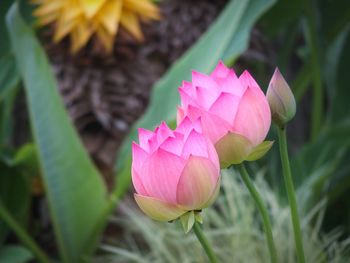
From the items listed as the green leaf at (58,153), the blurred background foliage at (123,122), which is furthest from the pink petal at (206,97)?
the green leaf at (58,153)

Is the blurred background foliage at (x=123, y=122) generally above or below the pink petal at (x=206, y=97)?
below

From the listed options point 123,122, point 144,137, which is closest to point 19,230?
point 123,122

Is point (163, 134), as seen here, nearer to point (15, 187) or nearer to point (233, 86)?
point (233, 86)

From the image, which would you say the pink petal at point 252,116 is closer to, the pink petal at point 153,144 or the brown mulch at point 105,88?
the pink petal at point 153,144

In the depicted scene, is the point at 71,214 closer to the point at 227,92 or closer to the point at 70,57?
the point at 70,57

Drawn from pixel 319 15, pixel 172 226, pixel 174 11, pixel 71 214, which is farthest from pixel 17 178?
pixel 319 15

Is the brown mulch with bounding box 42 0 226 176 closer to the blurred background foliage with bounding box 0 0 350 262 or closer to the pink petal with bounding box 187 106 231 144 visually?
A: the blurred background foliage with bounding box 0 0 350 262
